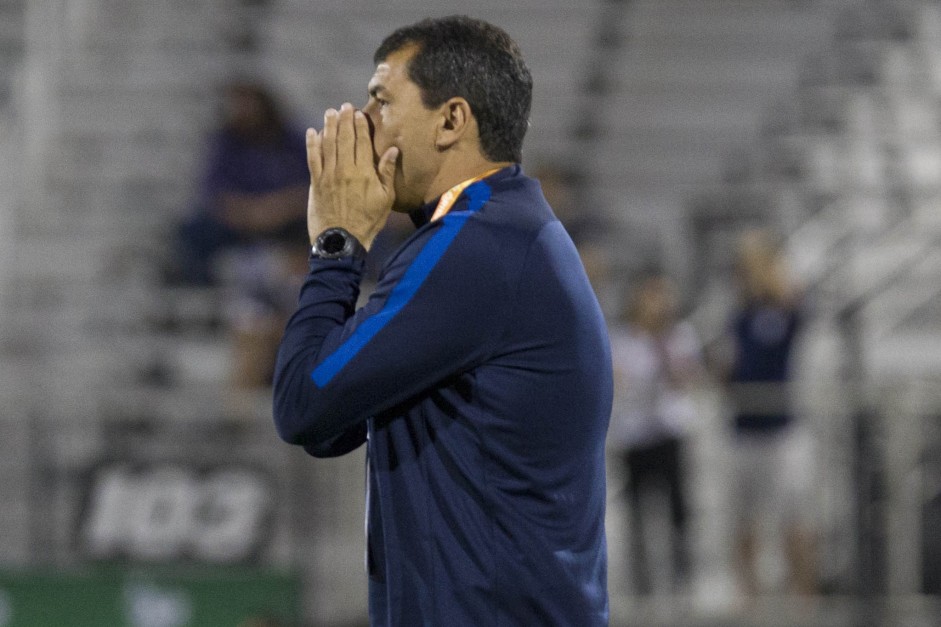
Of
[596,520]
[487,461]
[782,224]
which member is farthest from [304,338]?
[782,224]

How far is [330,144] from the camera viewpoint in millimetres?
3074

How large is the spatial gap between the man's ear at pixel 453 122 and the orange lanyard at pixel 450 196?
0.24ft

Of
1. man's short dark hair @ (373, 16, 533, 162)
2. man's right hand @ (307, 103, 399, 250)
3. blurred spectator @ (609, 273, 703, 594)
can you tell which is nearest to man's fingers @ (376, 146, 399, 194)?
man's right hand @ (307, 103, 399, 250)

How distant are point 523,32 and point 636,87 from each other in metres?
0.84

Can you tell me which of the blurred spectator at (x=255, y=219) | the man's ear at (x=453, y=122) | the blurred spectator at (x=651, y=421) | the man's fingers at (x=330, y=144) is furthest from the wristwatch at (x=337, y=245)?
the blurred spectator at (x=255, y=219)

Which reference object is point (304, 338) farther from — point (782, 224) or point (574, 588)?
point (782, 224)

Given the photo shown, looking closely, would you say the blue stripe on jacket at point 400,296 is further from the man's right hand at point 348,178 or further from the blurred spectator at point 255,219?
the blurred spectator at point 255,219

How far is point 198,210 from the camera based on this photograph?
8961mm

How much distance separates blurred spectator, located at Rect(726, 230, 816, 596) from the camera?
7910 millimetres

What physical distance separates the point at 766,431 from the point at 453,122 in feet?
16.8

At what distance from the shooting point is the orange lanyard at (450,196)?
306 cm

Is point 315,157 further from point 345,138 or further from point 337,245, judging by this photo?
point 337,245

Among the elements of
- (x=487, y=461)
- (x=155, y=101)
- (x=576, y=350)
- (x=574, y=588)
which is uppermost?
(x=155, y=101)

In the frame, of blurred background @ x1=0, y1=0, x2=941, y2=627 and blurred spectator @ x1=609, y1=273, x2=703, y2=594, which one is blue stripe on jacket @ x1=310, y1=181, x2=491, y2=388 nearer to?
blurred background @ x1=0, y1=0, x2=941, y2=627
